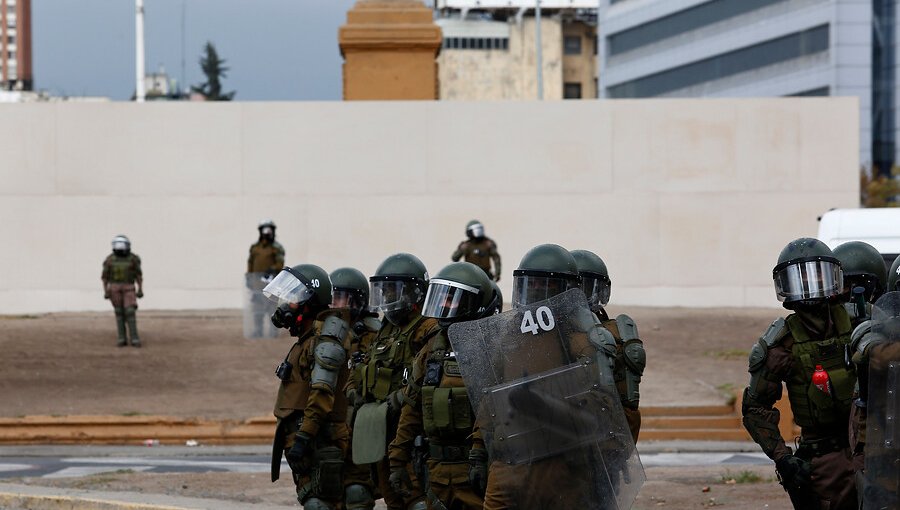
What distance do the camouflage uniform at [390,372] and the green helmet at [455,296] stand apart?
78cm

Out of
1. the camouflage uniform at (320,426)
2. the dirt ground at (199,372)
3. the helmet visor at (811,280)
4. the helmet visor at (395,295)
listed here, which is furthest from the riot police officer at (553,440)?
the dirt ground at (199,372)

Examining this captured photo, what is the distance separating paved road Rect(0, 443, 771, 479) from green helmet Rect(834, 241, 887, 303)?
20.4 ft

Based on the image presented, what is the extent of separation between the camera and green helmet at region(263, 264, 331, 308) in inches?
343

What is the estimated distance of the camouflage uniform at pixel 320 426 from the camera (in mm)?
8547

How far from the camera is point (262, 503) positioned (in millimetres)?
11195

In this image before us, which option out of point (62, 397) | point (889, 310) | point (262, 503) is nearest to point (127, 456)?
point (62, 397)

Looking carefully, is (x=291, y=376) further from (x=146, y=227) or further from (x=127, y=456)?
(x=146, y=227)

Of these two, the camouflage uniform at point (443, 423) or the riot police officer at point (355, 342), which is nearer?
the camouflage uniform at point (443, 423)

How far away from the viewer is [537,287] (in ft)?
23.6

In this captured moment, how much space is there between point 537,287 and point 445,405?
719 mm

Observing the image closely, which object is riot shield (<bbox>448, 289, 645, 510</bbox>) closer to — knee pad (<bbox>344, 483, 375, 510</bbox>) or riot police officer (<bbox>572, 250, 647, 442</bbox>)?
riot police officer (<bbox>572, 250, 647, 442</bbox>)

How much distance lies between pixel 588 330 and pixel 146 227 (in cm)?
2279

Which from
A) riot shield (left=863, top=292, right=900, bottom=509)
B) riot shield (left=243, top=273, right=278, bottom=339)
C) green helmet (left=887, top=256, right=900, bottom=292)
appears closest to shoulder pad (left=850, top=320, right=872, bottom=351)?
riot shield (left=863, top=292, right=900, bottom=509)

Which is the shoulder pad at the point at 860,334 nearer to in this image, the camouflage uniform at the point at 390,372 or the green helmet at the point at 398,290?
the camouflage uniform at the point at 390,372
